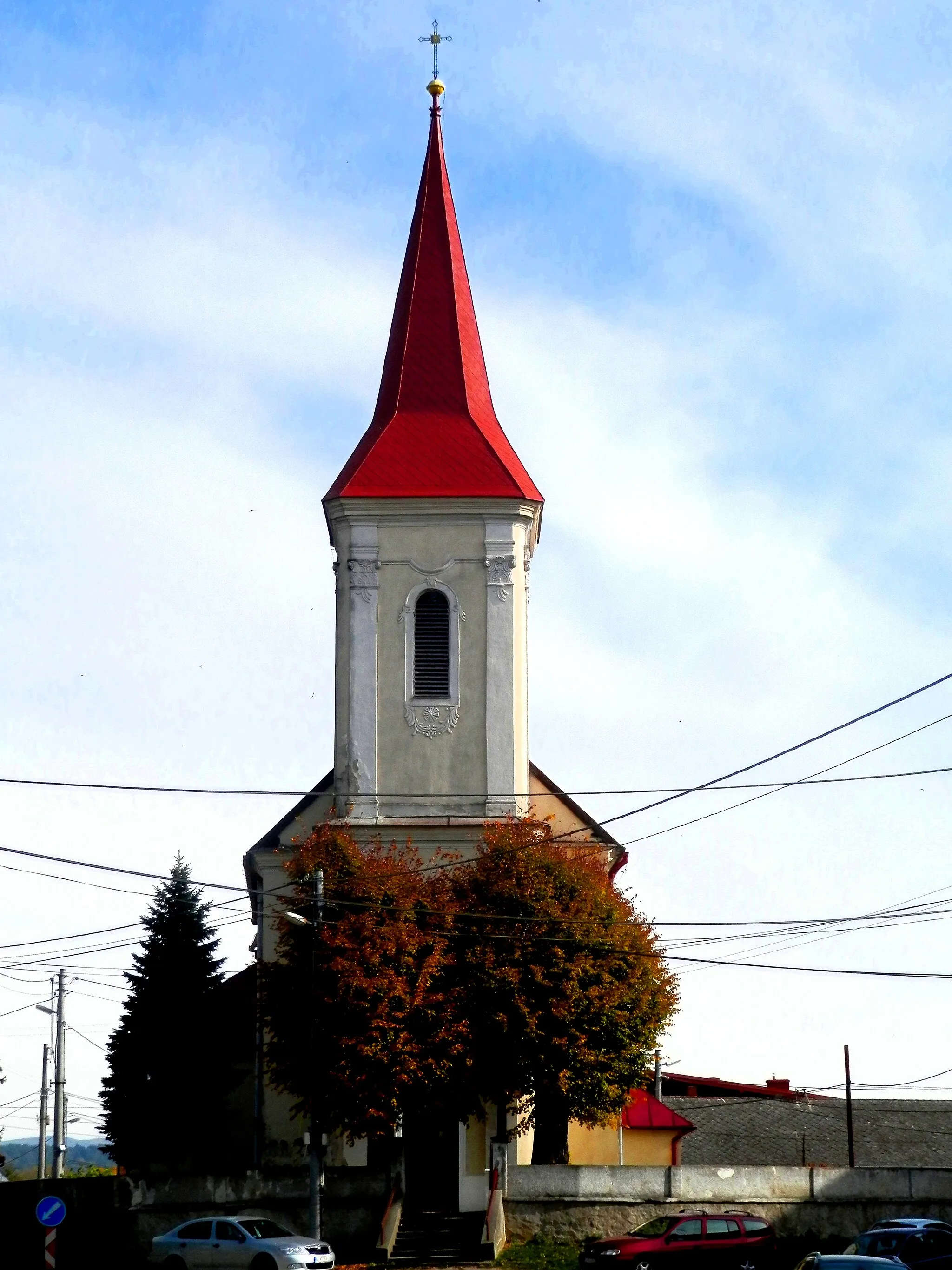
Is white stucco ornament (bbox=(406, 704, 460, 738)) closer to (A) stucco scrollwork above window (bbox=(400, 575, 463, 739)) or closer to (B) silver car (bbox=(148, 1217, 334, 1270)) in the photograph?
(A) stucco scrollwork above window (bbox=(400, 575, 463, 739))

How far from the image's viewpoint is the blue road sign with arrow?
2628cm

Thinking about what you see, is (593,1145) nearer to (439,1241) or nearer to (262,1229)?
(439,1241)

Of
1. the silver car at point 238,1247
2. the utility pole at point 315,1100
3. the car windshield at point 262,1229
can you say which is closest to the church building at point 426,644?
the utility pole at point 315,1100

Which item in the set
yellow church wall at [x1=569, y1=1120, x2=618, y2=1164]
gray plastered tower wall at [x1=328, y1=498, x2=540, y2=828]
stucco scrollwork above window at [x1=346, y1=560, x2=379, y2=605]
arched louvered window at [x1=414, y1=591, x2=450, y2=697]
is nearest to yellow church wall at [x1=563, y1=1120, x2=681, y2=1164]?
yellow church wall at [x1=569, y1=1120, x2=618, y2=1164]

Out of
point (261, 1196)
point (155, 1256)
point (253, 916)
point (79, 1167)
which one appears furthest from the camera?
point (79, 1167)

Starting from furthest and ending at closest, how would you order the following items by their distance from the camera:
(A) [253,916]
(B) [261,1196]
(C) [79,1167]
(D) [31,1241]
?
(C) [79,1167], (A) [253,916], (D) [31,1241], (B) [261,1196]

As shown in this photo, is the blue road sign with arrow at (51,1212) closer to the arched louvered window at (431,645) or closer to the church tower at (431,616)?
the church tower at (431,616)

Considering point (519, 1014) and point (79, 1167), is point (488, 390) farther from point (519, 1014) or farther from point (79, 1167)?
point (79, 1167)

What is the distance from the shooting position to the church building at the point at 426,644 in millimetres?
39188

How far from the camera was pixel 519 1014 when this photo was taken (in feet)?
109

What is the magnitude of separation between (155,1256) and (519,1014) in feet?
24.4

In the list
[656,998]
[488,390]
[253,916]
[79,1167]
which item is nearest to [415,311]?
[488,390]

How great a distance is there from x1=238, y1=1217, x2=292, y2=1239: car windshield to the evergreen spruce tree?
8859 mm

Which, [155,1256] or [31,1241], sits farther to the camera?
[31,1241]
